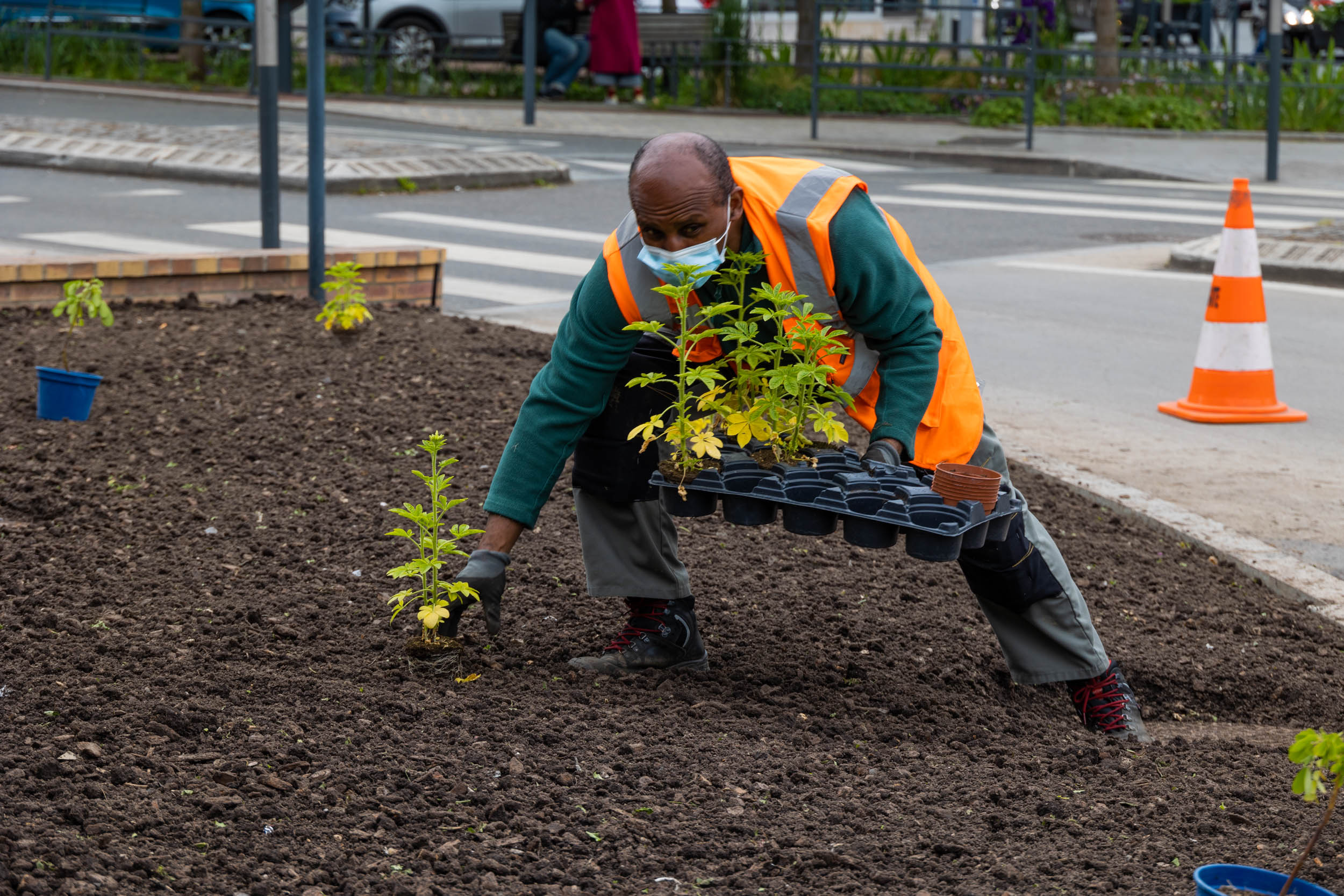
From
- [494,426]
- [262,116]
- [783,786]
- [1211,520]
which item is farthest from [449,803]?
[262,116]

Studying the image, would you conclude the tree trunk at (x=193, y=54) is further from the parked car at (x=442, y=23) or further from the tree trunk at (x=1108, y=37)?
the tree trunk at (x=1108, y=37)

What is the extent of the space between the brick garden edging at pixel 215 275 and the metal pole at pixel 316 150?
90mm

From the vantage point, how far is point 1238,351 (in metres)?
6.05

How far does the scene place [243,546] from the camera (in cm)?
404

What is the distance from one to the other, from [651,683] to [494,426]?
196 centimetres

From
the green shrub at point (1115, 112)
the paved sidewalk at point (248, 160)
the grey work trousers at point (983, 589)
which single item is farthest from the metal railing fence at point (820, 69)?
the grey work trousers at point (983, 589)

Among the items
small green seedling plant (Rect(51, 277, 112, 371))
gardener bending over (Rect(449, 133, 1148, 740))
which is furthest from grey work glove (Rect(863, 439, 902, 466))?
small green seedling plant (Rect(51, 277, 112, 371))

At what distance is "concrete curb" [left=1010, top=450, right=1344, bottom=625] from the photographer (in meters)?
4.17

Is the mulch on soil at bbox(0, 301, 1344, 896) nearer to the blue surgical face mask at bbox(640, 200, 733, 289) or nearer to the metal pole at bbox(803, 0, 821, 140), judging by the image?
the blue surgical face mask at bbox(640, 200, 733, 289)

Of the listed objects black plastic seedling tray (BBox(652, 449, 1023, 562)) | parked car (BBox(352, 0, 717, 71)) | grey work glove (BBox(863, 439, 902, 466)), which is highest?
parked car (BBox(352, 0, 717, 71))

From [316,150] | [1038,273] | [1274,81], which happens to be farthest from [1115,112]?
[316,150]

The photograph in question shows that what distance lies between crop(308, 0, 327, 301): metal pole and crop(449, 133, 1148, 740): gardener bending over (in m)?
3.44

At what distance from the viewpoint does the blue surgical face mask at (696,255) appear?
9.69ft

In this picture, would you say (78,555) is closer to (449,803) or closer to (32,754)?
(32,754)
